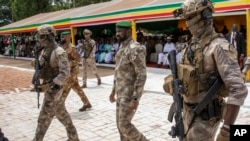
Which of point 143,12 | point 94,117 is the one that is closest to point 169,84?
point 94,117

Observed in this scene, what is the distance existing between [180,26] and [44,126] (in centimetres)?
1241

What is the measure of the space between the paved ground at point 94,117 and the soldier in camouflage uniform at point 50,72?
89 centimetres

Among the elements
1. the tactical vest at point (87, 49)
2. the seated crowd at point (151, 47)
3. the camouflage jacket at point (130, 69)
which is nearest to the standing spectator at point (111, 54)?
the seated crowd at point (151, 47)

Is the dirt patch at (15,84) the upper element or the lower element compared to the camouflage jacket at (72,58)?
lower

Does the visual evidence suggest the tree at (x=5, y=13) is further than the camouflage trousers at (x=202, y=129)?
Yes

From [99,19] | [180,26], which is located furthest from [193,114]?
[180,26]

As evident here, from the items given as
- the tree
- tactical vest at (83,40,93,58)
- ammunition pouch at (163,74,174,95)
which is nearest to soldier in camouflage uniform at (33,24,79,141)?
ammunition pouch at (163,74,174,95)

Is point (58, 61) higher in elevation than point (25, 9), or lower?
lower

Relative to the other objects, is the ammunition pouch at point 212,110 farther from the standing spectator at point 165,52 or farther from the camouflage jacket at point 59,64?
the standing spectator at point 165,52

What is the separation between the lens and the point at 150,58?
13.6 meters

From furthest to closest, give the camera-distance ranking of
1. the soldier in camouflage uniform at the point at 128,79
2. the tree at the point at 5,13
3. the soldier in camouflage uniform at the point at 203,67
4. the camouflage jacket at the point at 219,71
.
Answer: the tree at the point at 5,13, the soldier in camouflage uniform at the point at 128,79, the soldier in camouflage uniform at the point at 203,67, the camouflage jacket at the point at 219,71

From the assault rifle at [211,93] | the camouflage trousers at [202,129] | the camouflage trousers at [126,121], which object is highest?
the assault rifle at [211,93]

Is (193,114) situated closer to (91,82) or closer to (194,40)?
(194,40)

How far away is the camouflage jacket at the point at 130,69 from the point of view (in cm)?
364
